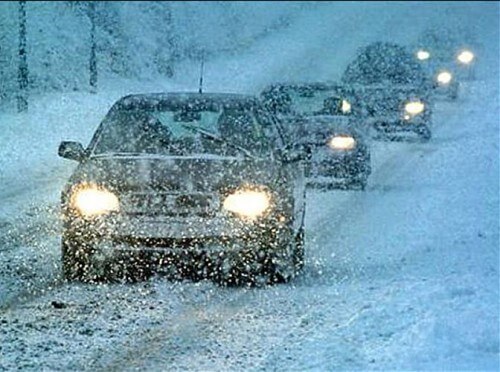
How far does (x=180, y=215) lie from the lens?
8.64 metres

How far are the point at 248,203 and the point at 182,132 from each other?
1.41 m

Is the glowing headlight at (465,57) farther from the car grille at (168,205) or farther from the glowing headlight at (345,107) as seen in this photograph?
the car grille at (168,205)

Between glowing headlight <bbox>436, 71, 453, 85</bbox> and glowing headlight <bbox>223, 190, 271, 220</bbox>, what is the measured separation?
25919 millimetres

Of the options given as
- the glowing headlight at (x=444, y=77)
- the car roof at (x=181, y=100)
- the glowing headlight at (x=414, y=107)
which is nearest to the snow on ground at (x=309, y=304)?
the car roof at (x=181, y=100)

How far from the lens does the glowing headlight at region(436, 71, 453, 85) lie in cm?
3422

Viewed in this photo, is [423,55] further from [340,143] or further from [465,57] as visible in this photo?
[340,143]

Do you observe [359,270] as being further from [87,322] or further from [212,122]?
[87,322]

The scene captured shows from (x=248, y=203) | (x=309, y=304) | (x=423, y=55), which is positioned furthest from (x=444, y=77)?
(x=309, y=304)

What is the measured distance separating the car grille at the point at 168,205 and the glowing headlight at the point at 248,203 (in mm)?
145

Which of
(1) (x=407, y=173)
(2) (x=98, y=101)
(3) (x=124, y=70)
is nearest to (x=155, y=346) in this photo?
(1) (x=407, y=173)

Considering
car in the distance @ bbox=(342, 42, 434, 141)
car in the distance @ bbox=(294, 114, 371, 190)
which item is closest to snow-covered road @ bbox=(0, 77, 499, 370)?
car in the distance @ bbox=(294, 114, 371, 190)

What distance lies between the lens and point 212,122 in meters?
10.1

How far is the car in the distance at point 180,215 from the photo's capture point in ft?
28.3

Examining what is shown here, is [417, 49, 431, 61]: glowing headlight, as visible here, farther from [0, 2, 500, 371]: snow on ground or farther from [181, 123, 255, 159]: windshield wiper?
[181, 123, 255, 159]: windshield wiper
